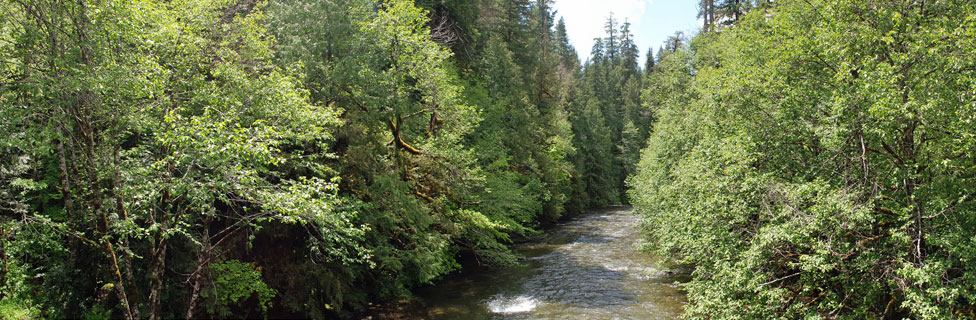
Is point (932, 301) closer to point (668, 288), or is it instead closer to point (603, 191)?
point (668, 288)

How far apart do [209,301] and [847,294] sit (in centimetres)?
1287

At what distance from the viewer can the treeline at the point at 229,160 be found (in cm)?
788

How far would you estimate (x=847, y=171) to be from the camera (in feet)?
28.1

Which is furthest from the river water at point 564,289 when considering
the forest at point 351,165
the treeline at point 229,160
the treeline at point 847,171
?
the treeline at point 847,171

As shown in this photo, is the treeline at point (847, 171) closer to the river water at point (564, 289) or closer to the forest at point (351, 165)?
the forest at point (351, 165)

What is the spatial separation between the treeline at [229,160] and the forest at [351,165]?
0.07 metres

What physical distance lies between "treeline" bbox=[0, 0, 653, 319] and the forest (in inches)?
2.9

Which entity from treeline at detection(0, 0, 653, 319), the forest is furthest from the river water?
the forest

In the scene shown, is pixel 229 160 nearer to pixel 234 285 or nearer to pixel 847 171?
pixel 234 285

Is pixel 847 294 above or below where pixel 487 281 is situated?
above

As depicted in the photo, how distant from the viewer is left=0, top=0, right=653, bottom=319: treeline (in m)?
7.88

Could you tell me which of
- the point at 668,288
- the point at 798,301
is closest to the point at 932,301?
the point at 798,301

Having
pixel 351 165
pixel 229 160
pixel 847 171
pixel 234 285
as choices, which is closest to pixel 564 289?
pixel 351 165

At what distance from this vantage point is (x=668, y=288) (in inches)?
664
